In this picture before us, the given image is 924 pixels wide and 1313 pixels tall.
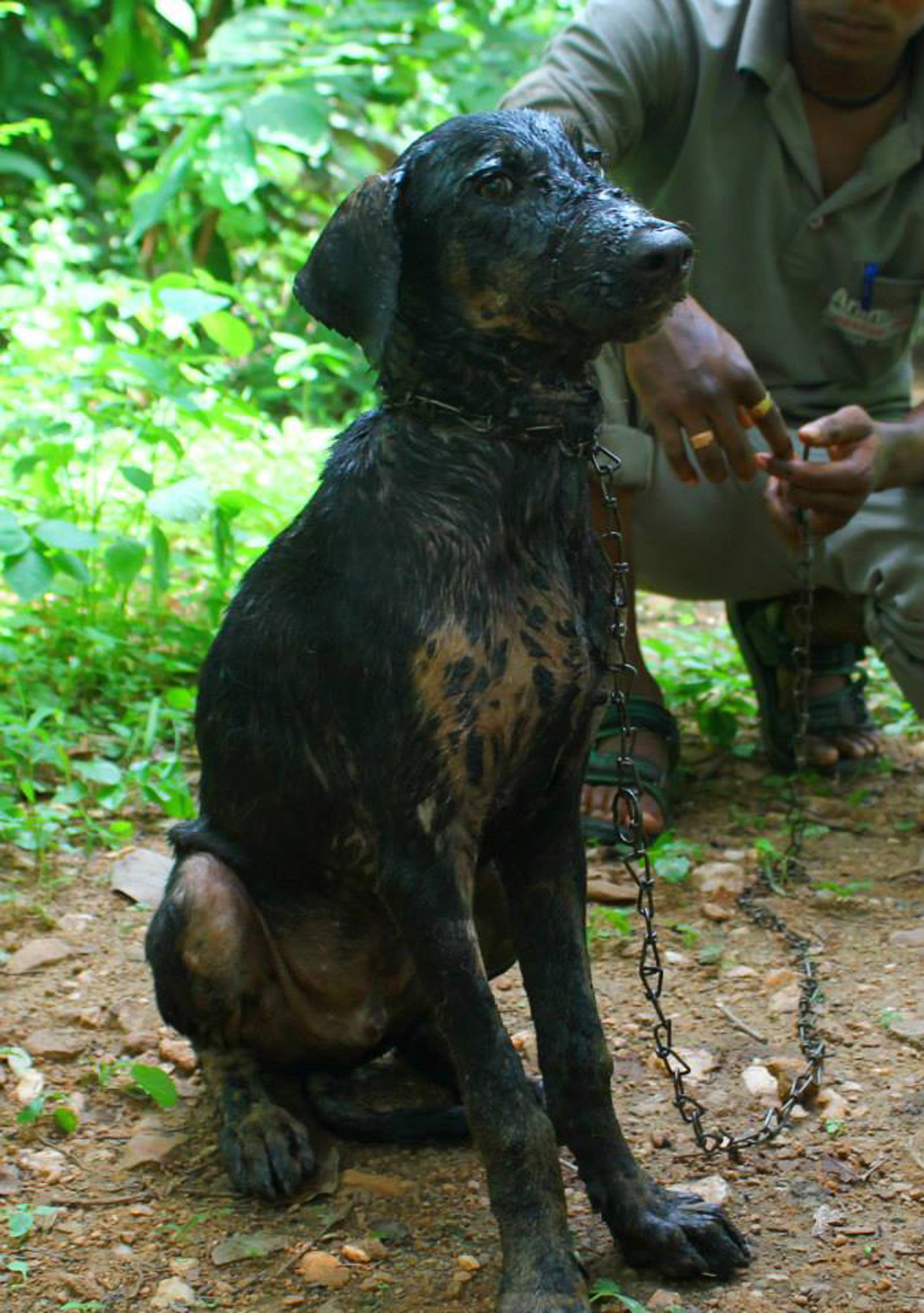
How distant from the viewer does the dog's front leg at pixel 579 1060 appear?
2463 mm

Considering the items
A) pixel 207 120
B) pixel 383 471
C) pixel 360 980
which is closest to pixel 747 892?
pixel 360 980

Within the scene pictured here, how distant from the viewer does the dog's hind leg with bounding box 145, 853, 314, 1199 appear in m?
2.72

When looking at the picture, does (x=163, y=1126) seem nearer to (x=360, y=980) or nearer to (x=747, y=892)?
(x=360, y=980)

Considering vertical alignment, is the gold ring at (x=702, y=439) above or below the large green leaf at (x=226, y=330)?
above

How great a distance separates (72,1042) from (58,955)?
36 centimetres

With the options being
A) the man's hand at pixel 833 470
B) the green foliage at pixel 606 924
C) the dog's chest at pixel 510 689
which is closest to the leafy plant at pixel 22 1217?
the dog's chest at pixel 510 689

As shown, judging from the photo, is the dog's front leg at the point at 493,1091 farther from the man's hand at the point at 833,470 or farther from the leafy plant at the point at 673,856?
the man's hand at the point at 833,470

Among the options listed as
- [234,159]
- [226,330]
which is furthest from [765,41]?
[234,159]

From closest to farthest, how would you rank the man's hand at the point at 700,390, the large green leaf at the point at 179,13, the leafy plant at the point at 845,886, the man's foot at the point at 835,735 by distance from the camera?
the man's hand at the point at 700,390
the leafy plant at the point at 845,886
the man's foot at the point at 835,735
the large green leaf at the point at 179,13

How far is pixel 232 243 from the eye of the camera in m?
9.19

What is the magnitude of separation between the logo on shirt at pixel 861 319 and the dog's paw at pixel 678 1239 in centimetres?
277

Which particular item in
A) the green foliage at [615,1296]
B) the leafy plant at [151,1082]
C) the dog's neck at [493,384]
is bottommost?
the leafy plant at [151,1082]

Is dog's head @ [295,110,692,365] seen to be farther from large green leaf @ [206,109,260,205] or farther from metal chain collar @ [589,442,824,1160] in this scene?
large green leaf @ [206,109,260,205]

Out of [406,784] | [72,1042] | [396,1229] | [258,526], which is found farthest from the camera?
[258,526]
